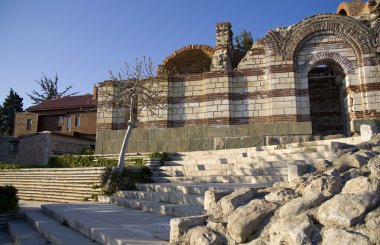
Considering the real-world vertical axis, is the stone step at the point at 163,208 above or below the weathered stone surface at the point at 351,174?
below

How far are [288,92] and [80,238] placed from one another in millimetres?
10747

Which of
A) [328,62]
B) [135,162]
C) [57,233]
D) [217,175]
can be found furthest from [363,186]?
[328,62]

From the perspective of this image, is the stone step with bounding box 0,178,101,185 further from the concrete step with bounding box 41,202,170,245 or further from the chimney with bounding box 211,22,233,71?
the chimney with bounding box 211,22,233,71

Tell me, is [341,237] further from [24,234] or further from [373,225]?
[24,234]

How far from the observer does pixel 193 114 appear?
551 inches

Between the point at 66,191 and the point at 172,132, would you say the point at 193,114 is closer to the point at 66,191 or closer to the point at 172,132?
the point at 172,132

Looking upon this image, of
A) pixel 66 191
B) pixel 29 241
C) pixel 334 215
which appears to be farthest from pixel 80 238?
pixel 66 191

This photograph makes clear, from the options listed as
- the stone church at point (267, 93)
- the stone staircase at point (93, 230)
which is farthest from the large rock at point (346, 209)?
the stone church at point (267, 93)

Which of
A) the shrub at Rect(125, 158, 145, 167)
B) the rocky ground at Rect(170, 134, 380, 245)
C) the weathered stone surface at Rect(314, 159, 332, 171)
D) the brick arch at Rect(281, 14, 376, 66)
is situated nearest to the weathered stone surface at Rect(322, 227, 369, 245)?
the rocky ground at Rect(170, 134, 380, 245)

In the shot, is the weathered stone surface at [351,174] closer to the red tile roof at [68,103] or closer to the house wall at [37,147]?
the house wall at [37,147]

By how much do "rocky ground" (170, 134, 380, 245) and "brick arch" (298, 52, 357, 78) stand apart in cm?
1035

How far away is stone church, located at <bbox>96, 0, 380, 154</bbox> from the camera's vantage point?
12570mm

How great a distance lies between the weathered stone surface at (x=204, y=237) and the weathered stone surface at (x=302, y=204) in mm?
647

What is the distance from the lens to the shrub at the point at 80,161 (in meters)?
12.6
